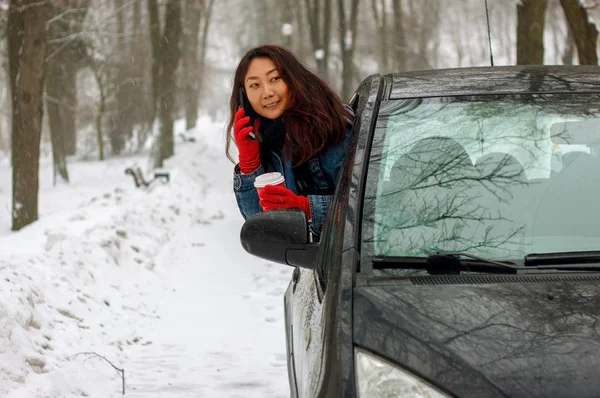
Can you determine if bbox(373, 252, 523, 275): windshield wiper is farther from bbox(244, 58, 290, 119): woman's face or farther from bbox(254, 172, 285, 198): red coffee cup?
bbox(244, 58, 290, 119): woman's face

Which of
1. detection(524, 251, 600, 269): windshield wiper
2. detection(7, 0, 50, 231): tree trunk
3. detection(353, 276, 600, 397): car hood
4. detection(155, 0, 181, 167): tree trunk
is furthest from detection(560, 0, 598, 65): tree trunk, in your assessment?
detection(155, 0, 181, 167): tree trunk

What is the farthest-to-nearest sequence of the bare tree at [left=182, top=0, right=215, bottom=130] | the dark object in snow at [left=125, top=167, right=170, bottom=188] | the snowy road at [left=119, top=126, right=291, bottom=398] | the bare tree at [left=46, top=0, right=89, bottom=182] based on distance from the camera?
the bare tree at [left=182, top=0, right=215, bottom=130] → the bare tree at [left=46, top=0, right=89, bottom=182] → the dark object in snow at [left=125, top=167, right=170, bottom=188] → the snowy road at [left=119, top=126, right=291, bottom=398]

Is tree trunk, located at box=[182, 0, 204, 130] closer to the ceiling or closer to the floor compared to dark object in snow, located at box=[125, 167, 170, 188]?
closer to the ceiling

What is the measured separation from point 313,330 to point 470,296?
0.61m

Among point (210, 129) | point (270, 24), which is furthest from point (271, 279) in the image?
point (210, 129)

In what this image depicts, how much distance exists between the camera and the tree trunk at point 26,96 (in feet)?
47.3

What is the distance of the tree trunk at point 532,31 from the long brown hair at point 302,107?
738 cm

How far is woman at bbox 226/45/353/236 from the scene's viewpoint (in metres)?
3.79

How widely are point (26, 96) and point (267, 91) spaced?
38.2 feet

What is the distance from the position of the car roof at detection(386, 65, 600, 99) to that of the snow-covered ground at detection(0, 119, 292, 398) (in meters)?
2.83

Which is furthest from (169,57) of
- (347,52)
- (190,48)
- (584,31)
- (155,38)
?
(584,31)

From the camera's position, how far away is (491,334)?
2.29m

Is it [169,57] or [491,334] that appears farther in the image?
[169,57]

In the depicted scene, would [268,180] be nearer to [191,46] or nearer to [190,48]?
[190,48]
